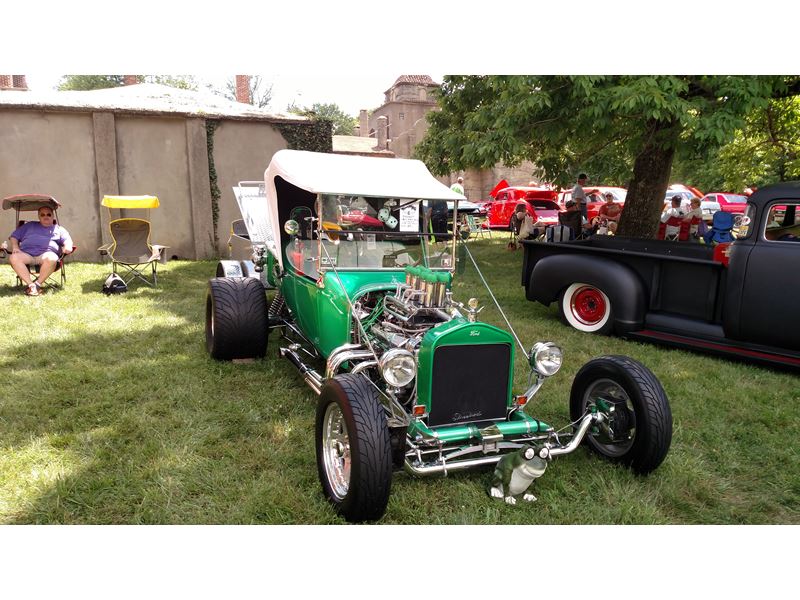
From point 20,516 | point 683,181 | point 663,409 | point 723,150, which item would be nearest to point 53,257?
point 20,516

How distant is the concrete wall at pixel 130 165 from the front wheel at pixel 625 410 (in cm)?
1130

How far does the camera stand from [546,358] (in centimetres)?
363

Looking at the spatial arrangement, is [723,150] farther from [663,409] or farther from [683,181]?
[683,181]

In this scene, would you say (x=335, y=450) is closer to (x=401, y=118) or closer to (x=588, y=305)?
(x=588, y=305)

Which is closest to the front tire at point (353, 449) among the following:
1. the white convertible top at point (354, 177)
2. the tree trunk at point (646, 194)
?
the white convertible top at point (354, 177)

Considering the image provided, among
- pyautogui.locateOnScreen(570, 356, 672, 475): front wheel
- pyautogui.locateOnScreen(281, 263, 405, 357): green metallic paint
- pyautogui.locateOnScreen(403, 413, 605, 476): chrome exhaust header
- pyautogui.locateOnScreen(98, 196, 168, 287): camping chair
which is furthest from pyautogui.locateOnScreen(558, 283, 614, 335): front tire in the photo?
pyautogui.locateOnScreen(98, 196, 168, 287): camping chair

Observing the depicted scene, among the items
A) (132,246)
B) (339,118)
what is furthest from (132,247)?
(339,118)

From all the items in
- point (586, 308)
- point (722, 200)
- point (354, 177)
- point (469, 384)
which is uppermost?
point (354, 177)

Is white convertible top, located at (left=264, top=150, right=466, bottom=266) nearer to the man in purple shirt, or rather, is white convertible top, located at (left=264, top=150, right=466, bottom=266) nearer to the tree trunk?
the man in purple shirt

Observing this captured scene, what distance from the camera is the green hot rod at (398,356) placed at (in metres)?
3.20

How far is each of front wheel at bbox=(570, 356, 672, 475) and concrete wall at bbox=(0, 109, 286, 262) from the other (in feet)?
37.1

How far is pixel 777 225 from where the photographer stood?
5.48 meters

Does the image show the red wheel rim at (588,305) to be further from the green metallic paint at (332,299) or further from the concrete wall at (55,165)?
the concrete wall at (55,165)

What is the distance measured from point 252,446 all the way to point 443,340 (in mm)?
1594
